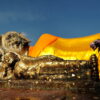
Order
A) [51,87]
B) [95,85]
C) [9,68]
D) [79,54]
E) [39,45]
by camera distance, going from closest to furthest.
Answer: [95,85], [51,87], [9,68], [79,54], [39,45]

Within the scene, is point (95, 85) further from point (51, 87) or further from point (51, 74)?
point (51, 74)

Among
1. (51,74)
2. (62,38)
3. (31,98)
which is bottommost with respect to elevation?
(31,98)

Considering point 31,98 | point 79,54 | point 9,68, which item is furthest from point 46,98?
point 79,54

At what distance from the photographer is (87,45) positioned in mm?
14047

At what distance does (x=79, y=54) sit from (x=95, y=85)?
33.5ft

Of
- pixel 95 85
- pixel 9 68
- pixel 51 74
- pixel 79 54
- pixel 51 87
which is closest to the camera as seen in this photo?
pixel 95 85

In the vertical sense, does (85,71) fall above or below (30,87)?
above

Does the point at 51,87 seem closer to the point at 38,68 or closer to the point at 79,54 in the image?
the point at 38,68

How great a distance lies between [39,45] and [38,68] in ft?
33.3

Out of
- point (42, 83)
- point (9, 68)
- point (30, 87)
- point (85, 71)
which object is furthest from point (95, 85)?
point (9, 68)

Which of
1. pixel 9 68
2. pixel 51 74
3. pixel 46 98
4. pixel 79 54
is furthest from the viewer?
pixel 79 54

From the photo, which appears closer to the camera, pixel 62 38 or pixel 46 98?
pixel 46 98

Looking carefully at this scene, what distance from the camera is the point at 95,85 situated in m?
3.62

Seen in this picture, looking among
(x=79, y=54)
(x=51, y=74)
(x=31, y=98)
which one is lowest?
(x=31, y=98)
